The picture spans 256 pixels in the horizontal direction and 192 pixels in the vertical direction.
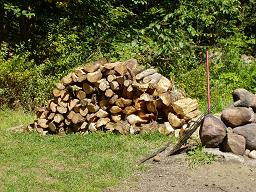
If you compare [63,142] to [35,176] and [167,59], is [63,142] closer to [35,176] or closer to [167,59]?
[35,176]

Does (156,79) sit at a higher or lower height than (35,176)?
higher

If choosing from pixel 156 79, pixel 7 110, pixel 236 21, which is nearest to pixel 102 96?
pixel 156 79

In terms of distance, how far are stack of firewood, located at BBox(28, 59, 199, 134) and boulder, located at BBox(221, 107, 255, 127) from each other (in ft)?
3.78

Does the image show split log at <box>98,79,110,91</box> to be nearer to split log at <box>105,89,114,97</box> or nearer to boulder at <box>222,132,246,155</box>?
split log at <box>105,89,114,97</box>

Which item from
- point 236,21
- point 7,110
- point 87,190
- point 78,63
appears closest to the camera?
point 87,190

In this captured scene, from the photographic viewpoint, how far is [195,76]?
1000 centimetres

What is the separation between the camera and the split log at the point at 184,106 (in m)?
7.92

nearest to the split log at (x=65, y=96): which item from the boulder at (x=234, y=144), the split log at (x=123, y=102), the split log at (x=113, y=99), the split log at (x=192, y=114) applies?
the split log at (x=113, y=99)

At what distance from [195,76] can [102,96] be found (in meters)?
2.38

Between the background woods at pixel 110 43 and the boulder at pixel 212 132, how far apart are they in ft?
8.32

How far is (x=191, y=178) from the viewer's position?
6051 millimetres

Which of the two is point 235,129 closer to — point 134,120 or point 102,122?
point 134,120

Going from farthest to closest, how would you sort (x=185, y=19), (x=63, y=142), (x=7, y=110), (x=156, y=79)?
(x=185, y=19), (x=7, y=110), (x=156, y=79), (x=63, y=142)

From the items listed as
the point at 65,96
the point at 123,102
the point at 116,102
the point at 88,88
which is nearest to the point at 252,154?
the point at 123,102
